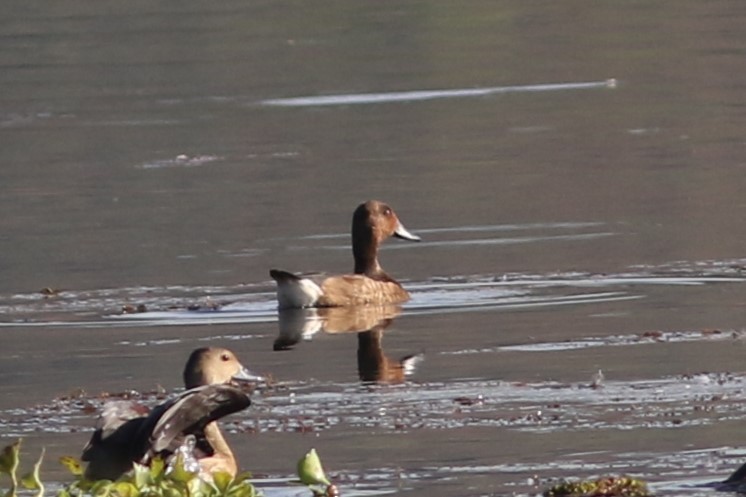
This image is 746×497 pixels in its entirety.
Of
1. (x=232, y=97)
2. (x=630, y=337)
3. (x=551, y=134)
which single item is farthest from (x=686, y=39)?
(x=630, y=337)

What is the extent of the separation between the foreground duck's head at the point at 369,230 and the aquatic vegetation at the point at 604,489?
24.6 feet

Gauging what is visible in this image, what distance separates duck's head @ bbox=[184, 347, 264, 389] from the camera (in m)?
11.0

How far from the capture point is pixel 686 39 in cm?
3297

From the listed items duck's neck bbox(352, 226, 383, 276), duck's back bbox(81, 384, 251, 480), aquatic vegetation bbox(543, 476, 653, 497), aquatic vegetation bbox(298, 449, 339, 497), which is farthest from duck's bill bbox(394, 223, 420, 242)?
aquatic vegetation bbox(298, 449, 339, 497)

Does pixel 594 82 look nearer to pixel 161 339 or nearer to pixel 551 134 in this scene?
pixel 551 134

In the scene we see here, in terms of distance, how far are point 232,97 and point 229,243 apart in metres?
11.8

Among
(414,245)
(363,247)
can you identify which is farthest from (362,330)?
(414,245)

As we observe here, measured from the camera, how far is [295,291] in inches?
585

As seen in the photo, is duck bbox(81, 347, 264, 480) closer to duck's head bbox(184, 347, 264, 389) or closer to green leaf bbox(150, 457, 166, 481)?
A: green leaf bbox(150, 457, 166, 481)

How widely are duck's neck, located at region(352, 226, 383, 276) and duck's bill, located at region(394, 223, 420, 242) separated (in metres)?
0.34

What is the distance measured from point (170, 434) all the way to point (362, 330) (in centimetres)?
578

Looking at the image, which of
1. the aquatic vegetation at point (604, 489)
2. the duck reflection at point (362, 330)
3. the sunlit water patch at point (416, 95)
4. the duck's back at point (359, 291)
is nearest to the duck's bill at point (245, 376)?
the duck reflection at point (362, 330)

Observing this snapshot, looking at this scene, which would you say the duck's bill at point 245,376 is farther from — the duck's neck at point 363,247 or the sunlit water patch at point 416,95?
the sunlit water patch at point 416,95

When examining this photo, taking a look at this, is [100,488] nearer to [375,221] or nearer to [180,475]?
[180,475]
